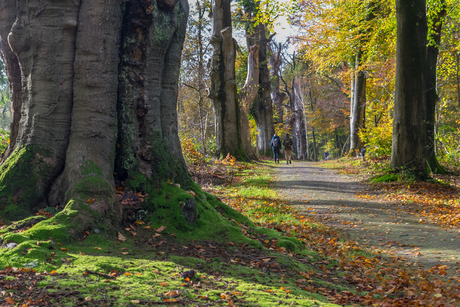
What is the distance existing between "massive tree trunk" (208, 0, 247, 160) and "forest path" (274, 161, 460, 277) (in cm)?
612

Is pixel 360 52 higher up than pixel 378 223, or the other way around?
pixel 360 52

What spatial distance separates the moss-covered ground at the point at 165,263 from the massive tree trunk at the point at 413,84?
22.3 feet

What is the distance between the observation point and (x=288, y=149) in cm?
2223

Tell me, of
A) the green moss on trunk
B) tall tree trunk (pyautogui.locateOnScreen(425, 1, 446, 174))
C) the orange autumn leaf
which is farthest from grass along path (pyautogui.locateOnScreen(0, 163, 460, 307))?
tall tree trunk (pyautogui.locateOnScreen(425, 1, 446, 174))

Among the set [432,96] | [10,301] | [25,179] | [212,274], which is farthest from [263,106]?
[10,301]

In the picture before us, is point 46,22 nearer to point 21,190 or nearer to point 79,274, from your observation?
point 21,190

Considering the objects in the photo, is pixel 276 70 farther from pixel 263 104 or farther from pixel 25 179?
pixel 25 179

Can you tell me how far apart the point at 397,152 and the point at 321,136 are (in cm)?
4462

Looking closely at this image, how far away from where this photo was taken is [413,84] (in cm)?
1149

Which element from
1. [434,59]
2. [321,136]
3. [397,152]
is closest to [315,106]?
[321,136]

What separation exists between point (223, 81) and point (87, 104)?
1349 centimetres

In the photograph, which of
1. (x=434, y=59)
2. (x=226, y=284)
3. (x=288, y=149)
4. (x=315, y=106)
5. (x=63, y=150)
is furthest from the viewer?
(x=315, y=106)

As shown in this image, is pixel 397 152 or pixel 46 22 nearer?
pixel 46 22

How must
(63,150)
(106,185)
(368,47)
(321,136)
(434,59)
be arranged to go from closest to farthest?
(106,185)
(63,150)
(434,59)
(368,47)
(321,136)
